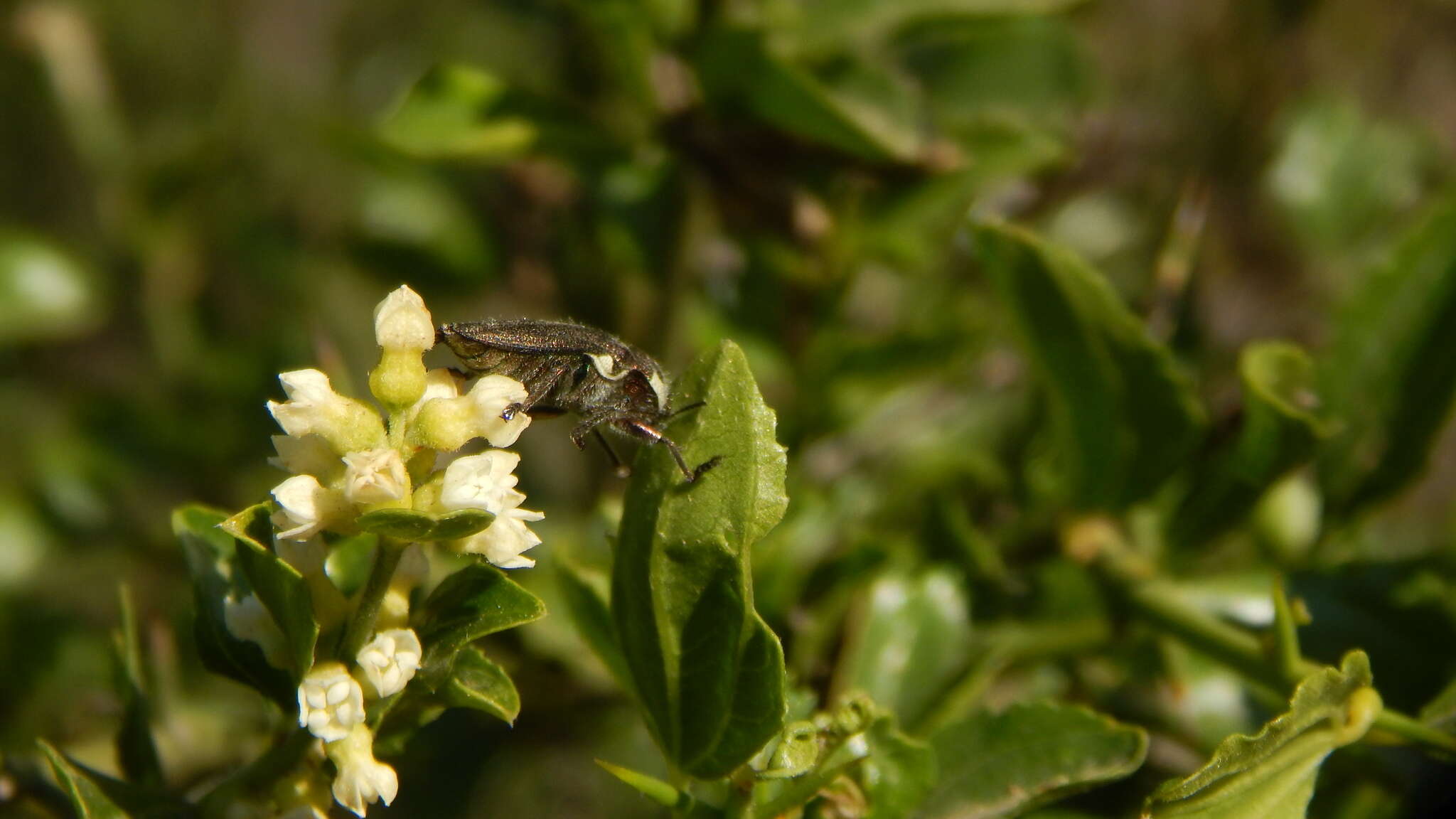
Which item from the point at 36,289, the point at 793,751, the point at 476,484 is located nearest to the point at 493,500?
the point at 476,484

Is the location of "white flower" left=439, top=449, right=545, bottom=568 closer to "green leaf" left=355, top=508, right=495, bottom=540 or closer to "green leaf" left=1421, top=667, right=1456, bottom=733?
"green leaf" left=355, top=508, right=495, bottom=540

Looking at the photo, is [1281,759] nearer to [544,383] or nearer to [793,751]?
[793,751]

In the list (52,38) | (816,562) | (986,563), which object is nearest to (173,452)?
(52,38)

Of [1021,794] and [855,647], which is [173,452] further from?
[1021,794]

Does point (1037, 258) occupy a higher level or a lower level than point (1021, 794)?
higher

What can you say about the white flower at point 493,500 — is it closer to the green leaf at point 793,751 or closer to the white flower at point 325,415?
the white flower at point 325,415
